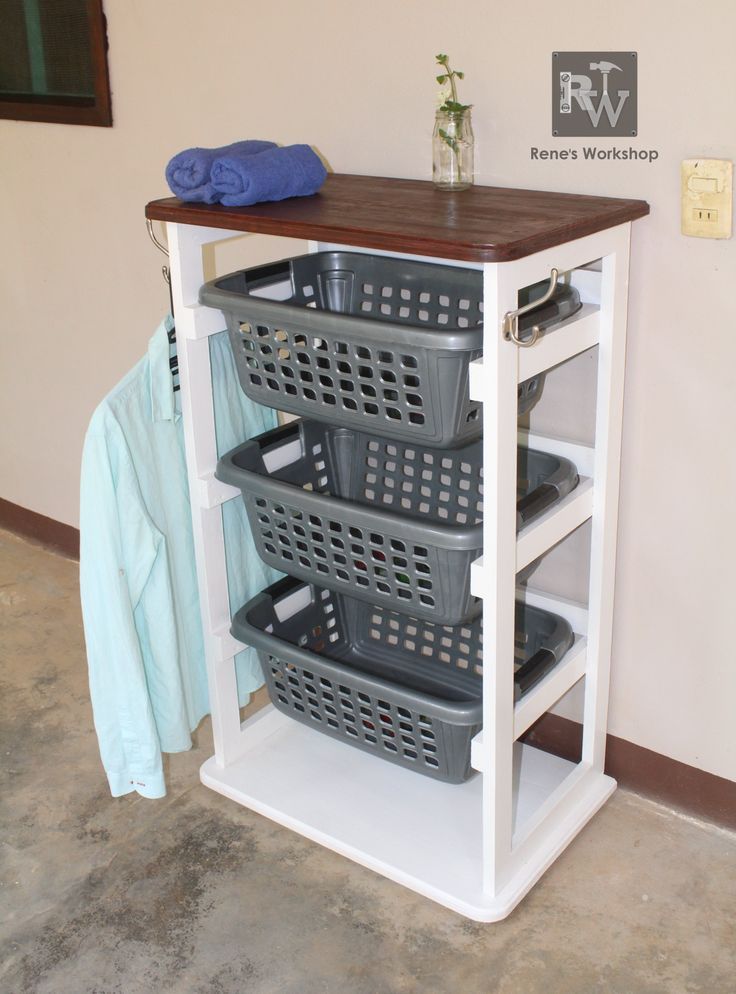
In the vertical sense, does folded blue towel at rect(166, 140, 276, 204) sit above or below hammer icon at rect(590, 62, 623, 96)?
below

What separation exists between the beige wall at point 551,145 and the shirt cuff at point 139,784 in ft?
2.77

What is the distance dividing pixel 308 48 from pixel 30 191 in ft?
3.10

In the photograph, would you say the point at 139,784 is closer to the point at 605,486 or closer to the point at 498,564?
the point at 498,564

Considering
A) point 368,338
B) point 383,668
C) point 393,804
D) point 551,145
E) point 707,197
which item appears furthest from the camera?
point 383,668

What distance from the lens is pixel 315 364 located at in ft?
5.32

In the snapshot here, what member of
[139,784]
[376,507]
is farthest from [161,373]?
[139,784]

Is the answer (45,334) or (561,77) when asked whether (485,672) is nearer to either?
(561,77)

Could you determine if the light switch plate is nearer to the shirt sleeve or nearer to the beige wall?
the beige wall

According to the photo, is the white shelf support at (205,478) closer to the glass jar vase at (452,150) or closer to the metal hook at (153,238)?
the metal hook at (153,238)

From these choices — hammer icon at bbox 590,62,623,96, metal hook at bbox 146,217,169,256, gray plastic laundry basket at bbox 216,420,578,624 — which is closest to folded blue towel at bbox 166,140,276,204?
metal hook at bbox 146,217,169,256

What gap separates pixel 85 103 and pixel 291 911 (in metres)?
1.73

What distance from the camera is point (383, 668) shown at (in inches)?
85.0

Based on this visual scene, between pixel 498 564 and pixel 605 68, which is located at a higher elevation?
pixel 605 68

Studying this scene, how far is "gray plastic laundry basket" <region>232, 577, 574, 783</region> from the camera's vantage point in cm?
180
